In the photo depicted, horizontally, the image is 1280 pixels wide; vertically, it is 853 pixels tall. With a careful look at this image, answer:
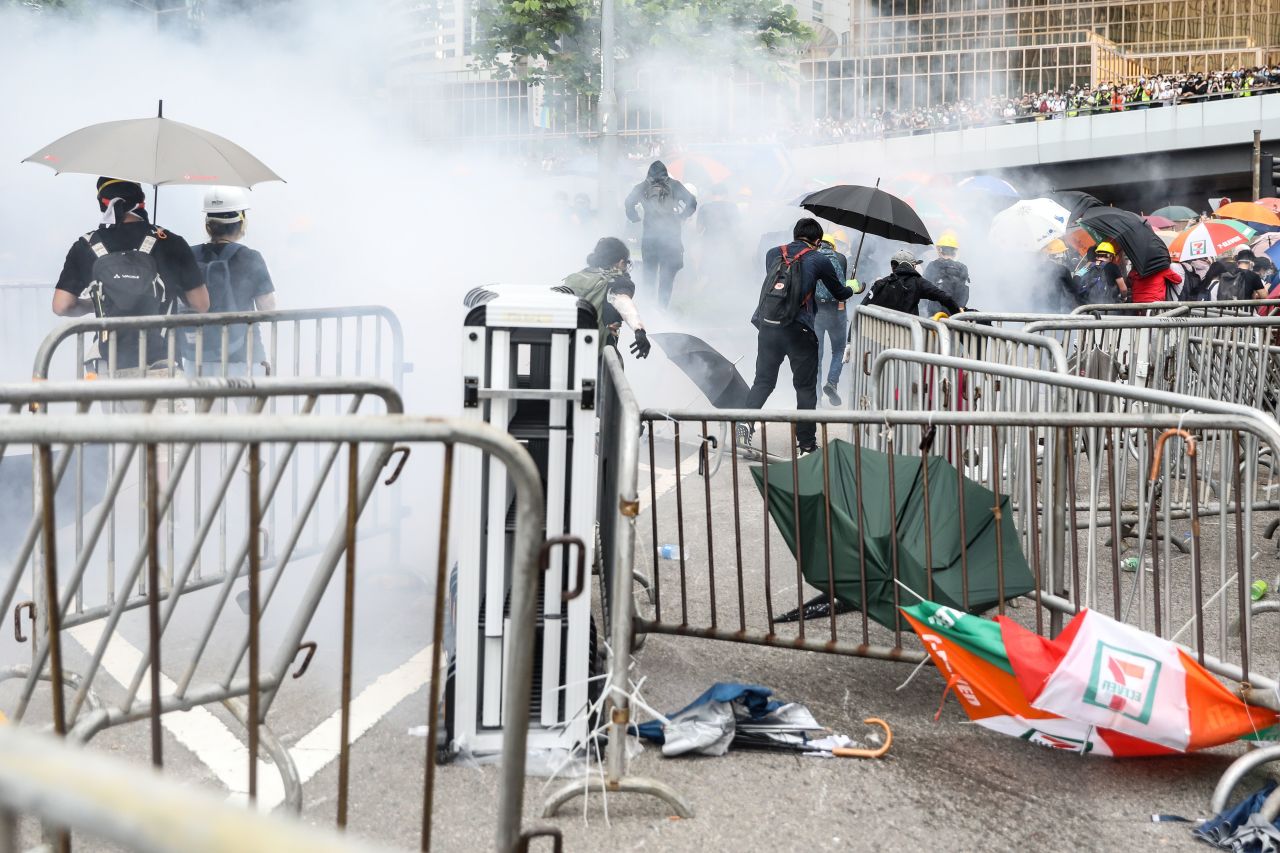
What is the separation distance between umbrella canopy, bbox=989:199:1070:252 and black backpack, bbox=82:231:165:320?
13608 millimetres

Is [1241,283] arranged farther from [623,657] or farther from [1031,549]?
[623,657]

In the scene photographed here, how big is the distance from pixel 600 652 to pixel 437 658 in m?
1.87

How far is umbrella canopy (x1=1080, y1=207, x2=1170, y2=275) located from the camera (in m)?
11.3

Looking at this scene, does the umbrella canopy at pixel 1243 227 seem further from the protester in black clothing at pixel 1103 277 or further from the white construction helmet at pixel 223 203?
the white construction helmet at pixel 223 203

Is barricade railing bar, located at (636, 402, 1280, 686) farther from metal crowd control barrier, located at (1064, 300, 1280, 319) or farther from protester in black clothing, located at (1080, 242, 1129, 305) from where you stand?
protester in black clothing, located at (1080, 242, 1129, 305)

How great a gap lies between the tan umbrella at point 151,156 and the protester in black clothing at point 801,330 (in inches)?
163

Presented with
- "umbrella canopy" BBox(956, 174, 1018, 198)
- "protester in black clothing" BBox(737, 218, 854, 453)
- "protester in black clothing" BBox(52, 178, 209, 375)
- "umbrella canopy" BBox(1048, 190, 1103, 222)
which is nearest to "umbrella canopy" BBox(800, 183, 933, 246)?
"protester in black clothing" BBox(737, 218, 854, 453)

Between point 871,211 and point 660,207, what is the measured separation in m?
6.54

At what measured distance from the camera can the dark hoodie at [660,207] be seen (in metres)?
16.5

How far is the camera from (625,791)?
3.55m

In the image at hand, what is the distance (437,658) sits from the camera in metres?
2.53

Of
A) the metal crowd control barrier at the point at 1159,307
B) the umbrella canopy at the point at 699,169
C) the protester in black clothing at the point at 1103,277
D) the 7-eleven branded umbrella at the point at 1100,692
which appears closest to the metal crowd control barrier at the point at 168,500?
the 7-eleven branded umbrella at the point at 1100,692

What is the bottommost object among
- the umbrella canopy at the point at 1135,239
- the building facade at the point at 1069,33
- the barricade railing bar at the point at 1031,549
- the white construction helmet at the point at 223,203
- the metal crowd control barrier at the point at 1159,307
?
the barricade railing bar at the point at 1031,549

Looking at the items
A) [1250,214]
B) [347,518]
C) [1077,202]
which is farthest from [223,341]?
[1077,202]
